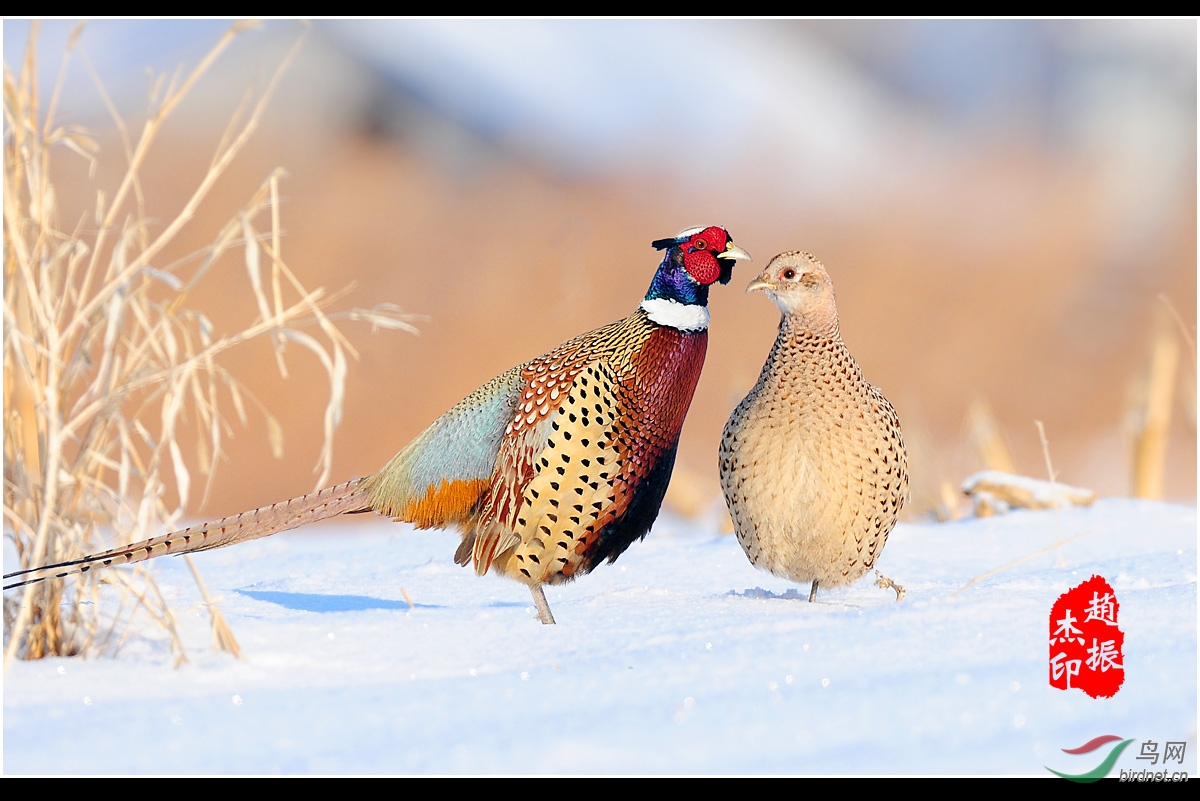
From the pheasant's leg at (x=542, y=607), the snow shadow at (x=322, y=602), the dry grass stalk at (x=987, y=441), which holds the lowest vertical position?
the snow shadow at (x=322, y=602)

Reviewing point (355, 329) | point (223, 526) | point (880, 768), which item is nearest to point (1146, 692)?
point (880, 768)

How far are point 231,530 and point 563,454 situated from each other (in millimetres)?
965

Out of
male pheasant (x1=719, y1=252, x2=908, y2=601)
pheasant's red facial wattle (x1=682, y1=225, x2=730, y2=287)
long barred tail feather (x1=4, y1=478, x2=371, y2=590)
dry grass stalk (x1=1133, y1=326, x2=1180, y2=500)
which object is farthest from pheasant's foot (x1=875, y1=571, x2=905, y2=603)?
dry grass stalk (x1=1133, y1=326, x2=1180, y2=500)

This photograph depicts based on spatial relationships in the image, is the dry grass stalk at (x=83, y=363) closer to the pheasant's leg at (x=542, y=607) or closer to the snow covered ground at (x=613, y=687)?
the snow covered ground at (x=613, y=687)

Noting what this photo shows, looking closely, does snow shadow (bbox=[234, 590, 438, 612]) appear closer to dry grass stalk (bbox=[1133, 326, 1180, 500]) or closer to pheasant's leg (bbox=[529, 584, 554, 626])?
pheasant's leg (bbox=[529, 584, 554, 626])

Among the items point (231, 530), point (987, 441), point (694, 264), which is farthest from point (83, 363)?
point (987, 441)

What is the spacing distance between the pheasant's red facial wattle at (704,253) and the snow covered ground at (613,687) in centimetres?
101

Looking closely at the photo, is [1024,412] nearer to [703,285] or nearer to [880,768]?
[703,285]

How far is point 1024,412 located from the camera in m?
11.1

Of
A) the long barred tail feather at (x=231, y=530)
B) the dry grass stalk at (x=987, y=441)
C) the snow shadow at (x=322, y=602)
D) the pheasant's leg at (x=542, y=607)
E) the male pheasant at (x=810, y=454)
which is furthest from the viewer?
the dry grass stalk at (x=987, y=441)

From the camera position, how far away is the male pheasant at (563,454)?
3.56 m

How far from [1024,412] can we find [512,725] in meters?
9.81

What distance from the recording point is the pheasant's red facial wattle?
3.80 m

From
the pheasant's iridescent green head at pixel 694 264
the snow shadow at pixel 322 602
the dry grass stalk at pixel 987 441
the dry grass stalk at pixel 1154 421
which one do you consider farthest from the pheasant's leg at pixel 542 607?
the dry grass stalk at pixel 1154 421
